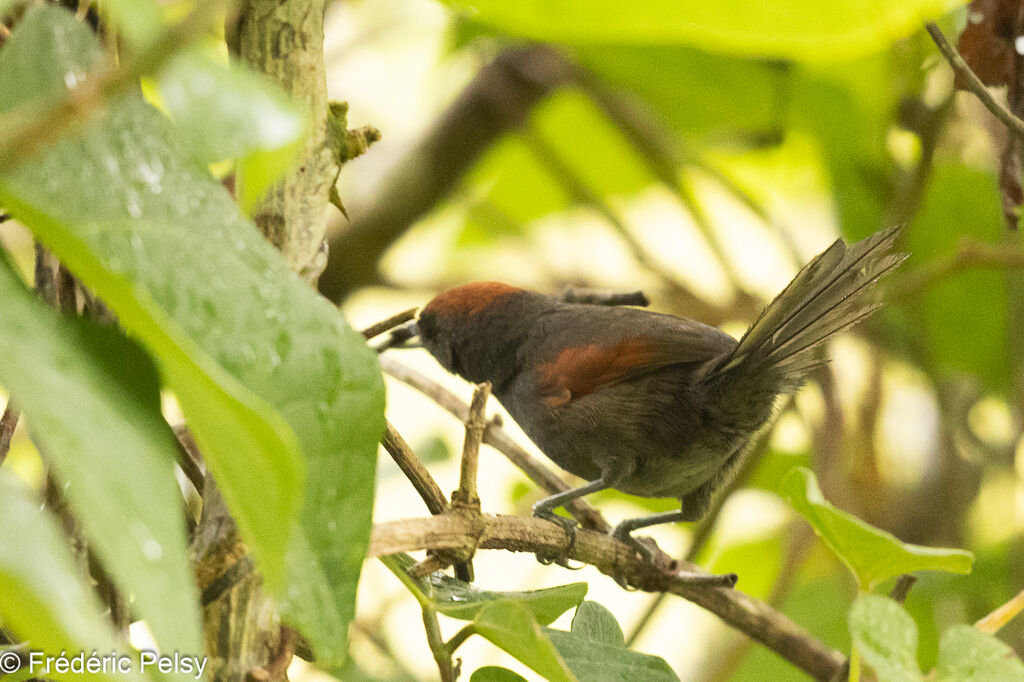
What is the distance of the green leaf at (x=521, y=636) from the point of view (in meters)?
0.70

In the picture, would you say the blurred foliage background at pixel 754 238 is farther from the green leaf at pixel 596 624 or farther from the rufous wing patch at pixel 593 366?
the green leaf at pixel 596 624

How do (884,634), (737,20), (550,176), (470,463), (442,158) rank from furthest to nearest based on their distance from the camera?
(550,176)
(442,158)
(884,634)
(470,463)
(737,20)

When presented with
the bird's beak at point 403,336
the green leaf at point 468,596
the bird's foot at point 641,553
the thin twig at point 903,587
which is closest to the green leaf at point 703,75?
the bird's beak at point 403,336

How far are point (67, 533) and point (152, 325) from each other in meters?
0.42

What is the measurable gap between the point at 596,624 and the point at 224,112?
675 mm

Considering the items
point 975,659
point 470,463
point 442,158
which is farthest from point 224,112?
point 442,158

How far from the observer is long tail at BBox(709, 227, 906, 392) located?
3.84 feet

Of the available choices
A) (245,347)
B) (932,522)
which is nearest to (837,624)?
(932,522)

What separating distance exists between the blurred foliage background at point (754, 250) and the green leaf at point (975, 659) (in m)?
0.56

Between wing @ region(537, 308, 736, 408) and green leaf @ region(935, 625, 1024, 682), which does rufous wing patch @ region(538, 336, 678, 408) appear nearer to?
wing @ region(537, 308, 736, 408)

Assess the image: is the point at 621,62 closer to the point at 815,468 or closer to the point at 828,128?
the point at 828,128

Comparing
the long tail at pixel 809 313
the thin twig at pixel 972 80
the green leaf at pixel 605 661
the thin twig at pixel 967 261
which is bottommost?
the green leaf at pixel 605 661

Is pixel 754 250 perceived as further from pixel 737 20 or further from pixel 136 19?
pixel 136 19

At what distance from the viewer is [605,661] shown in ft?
2.80
